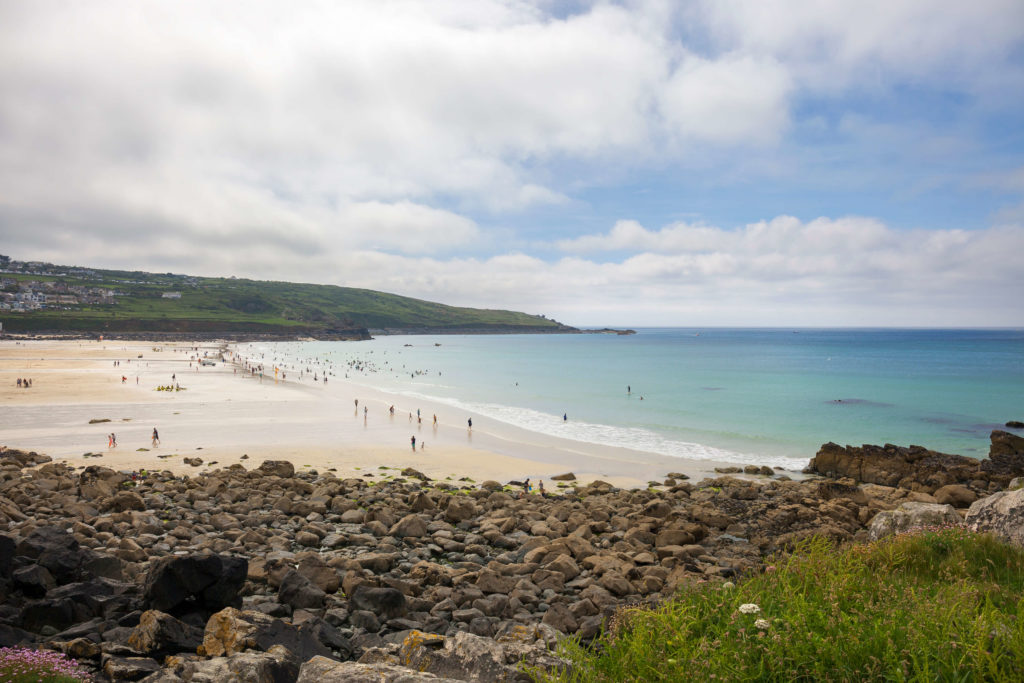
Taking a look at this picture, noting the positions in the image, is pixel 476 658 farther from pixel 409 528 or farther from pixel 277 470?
pixel 277 470

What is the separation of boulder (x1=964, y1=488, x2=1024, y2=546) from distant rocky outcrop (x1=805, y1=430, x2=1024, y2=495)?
17.5 m

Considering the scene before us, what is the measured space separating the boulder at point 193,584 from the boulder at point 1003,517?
39.6 ft

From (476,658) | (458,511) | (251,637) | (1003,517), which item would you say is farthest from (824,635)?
(458,511)

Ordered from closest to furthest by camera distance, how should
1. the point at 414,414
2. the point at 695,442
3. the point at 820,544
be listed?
the point at 820,544 < the point at 695,442 < the point at 414,414

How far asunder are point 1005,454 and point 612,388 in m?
44.0

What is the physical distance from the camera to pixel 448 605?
10.2 metres

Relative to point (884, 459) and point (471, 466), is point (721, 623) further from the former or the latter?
point (884, 459)

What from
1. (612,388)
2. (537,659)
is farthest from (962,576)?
(612,388)

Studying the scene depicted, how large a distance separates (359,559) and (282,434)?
2645cm

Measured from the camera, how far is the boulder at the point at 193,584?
26.9ft

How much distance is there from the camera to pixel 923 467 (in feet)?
87.9

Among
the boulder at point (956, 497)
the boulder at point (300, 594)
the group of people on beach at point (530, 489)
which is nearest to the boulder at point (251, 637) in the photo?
the boulder at point (300, 594)

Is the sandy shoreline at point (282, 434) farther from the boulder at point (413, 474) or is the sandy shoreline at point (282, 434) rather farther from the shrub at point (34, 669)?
the shrub at point (34, 669)

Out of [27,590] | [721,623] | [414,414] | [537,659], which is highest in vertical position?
[721,623]
